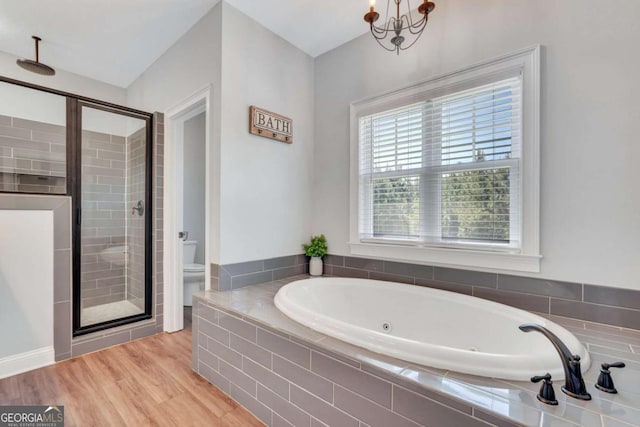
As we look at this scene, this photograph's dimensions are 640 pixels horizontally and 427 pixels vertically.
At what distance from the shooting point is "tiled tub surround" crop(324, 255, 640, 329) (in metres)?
1.46

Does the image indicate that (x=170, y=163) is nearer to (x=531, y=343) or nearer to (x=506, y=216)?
(x=506, y=216)

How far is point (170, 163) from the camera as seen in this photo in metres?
2.64

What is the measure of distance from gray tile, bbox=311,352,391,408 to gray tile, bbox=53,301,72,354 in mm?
2068

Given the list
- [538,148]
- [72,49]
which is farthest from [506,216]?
[72,49]

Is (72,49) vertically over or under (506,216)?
over

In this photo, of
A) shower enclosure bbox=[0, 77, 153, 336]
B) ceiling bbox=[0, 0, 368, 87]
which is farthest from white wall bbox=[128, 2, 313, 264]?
shower enclosure bbox=[0, 77, 153, 336]

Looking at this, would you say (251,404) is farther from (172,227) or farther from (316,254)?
(172,227)

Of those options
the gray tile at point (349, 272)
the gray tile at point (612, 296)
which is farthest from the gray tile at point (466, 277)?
the gray tile at point (349, 272)

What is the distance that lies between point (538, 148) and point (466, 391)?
4.73 feet

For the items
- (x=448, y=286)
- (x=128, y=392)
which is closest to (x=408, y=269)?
(x=448, y=286)

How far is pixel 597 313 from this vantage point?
59.6 inches

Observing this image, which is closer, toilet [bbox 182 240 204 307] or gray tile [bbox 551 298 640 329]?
gray tile [bbox 551 298 640 329]

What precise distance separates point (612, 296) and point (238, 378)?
82.5 inches

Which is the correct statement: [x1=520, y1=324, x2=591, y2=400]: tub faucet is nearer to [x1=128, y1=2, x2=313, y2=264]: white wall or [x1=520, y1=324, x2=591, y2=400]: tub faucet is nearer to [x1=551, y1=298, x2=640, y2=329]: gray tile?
[x1=551, y1=298, x2=640, y2=329]: gray tile
